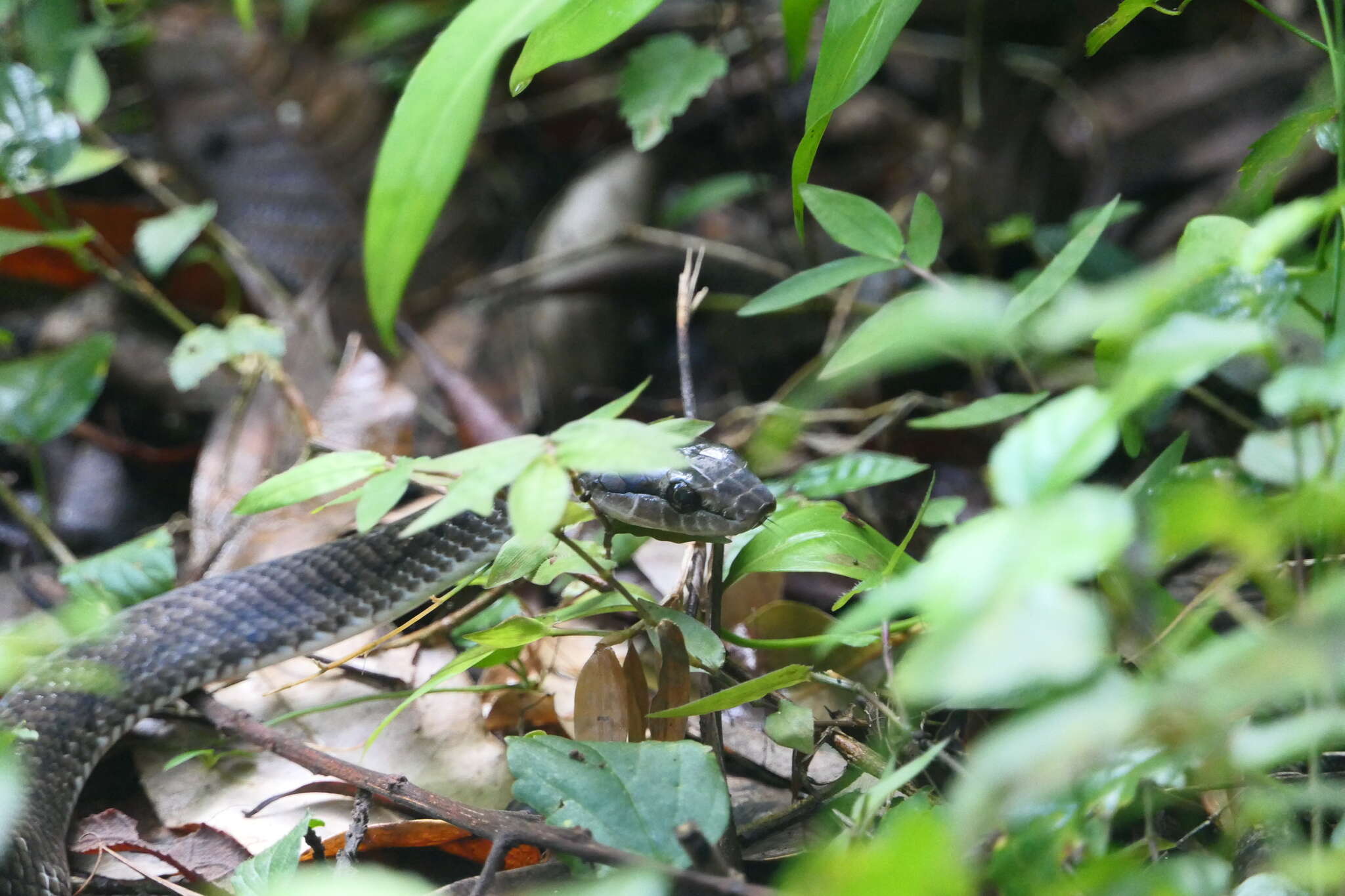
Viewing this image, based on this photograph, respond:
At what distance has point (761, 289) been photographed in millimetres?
4969

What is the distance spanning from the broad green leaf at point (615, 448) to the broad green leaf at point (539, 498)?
0.02m

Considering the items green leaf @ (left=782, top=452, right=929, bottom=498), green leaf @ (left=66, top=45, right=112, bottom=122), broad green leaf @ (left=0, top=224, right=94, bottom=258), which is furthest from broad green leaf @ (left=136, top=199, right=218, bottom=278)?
green leaf @ (left=782, top=452, right=929, bottom=498)

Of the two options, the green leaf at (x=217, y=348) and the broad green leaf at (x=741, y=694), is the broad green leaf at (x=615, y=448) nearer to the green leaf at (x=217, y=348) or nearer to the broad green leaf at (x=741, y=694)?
the broad green leaf at (x=741, y=694)

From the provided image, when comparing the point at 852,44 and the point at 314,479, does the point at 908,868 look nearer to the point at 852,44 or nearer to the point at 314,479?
the point at 314,479

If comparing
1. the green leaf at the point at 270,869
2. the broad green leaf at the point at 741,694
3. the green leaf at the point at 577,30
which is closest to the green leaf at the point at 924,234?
the green leaf at the point at 577,30

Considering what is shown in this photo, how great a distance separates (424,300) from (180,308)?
113 cm

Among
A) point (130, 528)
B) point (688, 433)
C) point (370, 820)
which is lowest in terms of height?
point (130, 528)

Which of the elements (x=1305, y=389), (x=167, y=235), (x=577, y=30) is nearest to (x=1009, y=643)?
(x=1305, y=389)

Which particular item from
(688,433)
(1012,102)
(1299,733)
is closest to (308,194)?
(1012,102)

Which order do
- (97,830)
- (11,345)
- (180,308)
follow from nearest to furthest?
(97,830)
(11,345)
(180,308)

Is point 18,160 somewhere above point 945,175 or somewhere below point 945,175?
above

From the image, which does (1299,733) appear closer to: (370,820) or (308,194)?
(370,820)

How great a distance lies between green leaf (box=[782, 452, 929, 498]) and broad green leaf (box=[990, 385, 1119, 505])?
1.55 meters

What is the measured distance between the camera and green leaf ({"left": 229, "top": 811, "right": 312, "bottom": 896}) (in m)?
1.83
